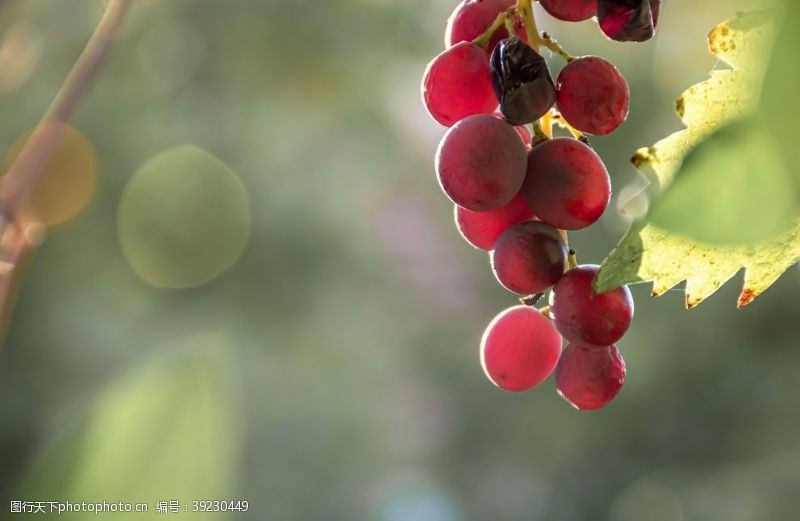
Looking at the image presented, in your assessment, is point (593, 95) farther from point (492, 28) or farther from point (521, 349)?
point (521, 349)

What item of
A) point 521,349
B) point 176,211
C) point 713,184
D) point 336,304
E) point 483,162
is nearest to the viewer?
point 713,184

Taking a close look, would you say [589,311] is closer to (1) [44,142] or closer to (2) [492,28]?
(2) [492,28]

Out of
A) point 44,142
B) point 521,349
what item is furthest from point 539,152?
point 44,142

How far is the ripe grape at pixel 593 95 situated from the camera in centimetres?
57

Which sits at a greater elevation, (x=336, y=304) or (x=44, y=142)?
(x=44, y=142)

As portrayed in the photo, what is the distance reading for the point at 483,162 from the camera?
21.7 inches

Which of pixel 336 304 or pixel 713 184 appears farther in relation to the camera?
pixel 336 304

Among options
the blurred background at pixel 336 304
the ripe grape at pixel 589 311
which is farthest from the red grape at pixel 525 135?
the blurred background at pixel 336 304

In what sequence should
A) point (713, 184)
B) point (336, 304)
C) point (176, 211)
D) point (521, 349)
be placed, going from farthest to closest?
1. point (336, 304)
2. point (176, 211)
3. point (521, 349)
4. point (713, 184)

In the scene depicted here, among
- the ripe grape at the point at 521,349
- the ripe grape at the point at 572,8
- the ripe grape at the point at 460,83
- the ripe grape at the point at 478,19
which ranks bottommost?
the ripe grape at the point at 521,349

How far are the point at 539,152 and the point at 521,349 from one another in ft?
0.50

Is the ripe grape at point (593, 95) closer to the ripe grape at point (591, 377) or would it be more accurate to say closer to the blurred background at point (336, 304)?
the ripe grape at point (591, 377)

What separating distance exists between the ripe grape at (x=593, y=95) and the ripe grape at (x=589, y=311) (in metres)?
0.10

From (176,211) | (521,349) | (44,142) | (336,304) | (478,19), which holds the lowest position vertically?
(336,304)
